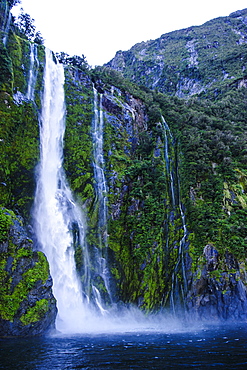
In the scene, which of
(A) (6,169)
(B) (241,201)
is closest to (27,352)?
(A) (6,169)

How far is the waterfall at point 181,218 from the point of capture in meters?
18.4

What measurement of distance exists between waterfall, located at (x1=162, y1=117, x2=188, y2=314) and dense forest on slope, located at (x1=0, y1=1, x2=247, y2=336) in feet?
0.23

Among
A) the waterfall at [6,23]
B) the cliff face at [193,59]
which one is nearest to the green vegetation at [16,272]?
the waterfall at [6,23]

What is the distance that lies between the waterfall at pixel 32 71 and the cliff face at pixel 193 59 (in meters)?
30.7

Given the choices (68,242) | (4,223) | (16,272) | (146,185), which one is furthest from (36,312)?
(146,185)

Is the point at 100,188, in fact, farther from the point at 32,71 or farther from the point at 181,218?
the point at 32,71

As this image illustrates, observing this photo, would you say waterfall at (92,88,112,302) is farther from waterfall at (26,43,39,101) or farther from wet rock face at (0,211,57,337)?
waterfall at (26,43,39,101)

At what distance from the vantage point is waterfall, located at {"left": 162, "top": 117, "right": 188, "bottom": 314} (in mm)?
18422

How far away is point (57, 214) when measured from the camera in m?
19.5

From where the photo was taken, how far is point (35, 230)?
1817cm

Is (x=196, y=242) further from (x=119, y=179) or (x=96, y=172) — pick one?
(x=96, y=172)

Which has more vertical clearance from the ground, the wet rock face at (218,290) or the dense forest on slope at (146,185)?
the dense forest on slope at (146,185)

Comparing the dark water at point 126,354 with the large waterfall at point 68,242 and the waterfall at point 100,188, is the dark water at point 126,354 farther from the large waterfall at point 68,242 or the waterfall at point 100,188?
the waterfall at point 100,188

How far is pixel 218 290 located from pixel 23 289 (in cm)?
1153
